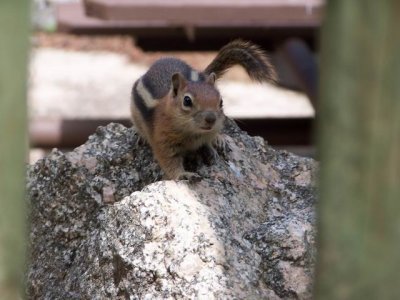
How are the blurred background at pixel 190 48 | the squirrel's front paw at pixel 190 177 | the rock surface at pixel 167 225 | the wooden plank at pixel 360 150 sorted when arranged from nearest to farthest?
the wooden plank at pixel 360 150 < the rock surface at pixel 167 225 < the squirrel's front paw at pixel 190 177 < the blurred background at pixel 190 48

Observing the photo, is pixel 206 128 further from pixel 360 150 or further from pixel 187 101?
pixel 360 150

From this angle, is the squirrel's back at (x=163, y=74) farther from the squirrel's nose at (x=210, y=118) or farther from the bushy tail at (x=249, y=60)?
the squirrel's nose at (x=210, y=118)

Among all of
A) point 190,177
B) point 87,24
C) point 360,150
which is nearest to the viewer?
point 360,150

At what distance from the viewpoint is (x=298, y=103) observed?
11727 mm

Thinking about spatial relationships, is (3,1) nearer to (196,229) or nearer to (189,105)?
(196,229)

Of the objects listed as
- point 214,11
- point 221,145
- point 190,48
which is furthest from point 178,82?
point 190,48

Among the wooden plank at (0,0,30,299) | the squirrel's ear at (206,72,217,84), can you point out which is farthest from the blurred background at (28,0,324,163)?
the wooden plank at (0,0,30,299)

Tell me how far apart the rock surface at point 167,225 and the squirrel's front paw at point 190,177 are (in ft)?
0.11

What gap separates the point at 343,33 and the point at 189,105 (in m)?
2.58

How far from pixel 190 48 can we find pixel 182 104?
4.13 metres

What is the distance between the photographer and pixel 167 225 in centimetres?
303

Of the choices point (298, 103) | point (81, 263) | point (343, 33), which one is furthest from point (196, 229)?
point (298, 103)

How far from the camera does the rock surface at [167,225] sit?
295 centimetres

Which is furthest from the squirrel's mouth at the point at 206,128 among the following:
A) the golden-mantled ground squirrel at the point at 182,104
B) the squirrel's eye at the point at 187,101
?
the squirrel's eye at the point at 187,101
